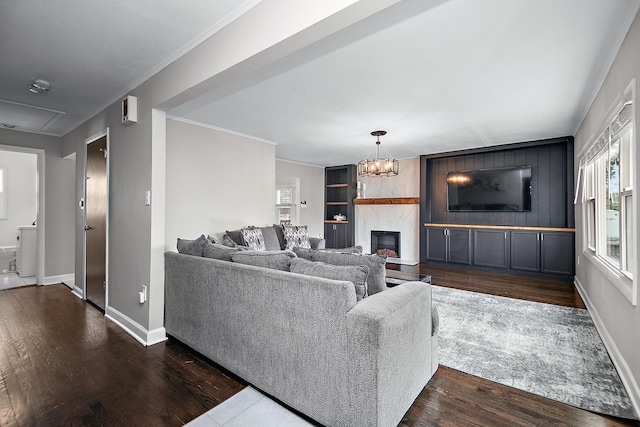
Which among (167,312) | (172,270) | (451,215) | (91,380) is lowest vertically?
(91,380)

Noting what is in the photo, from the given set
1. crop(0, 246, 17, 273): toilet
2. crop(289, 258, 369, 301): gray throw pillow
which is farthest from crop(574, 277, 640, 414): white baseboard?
crop(0, 246, 17, 273): toilet

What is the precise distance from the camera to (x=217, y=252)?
7.93 ft

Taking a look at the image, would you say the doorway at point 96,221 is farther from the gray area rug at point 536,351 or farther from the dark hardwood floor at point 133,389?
the gray area rug at point 536,351

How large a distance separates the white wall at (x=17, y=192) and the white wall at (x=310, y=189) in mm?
4937

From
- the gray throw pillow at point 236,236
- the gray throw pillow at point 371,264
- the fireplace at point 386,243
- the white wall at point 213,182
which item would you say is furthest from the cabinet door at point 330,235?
the gray throw pillow at point 371,264

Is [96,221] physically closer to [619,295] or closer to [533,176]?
[619,295]

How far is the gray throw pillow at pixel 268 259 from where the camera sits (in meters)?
2.02

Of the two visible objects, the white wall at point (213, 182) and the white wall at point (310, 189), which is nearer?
the white wall at point (213, 182)

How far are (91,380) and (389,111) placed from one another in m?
3.84

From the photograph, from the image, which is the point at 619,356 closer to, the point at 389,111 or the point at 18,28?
the point at 389,111

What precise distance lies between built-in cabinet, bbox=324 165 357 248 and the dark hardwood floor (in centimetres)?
578

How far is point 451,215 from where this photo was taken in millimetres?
6488

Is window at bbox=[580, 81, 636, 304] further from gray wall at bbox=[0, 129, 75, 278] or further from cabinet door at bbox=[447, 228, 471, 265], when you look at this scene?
gray wall at bbox=[0, 129, 75, 278]

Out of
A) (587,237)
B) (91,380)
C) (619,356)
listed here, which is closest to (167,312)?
(91,380)
